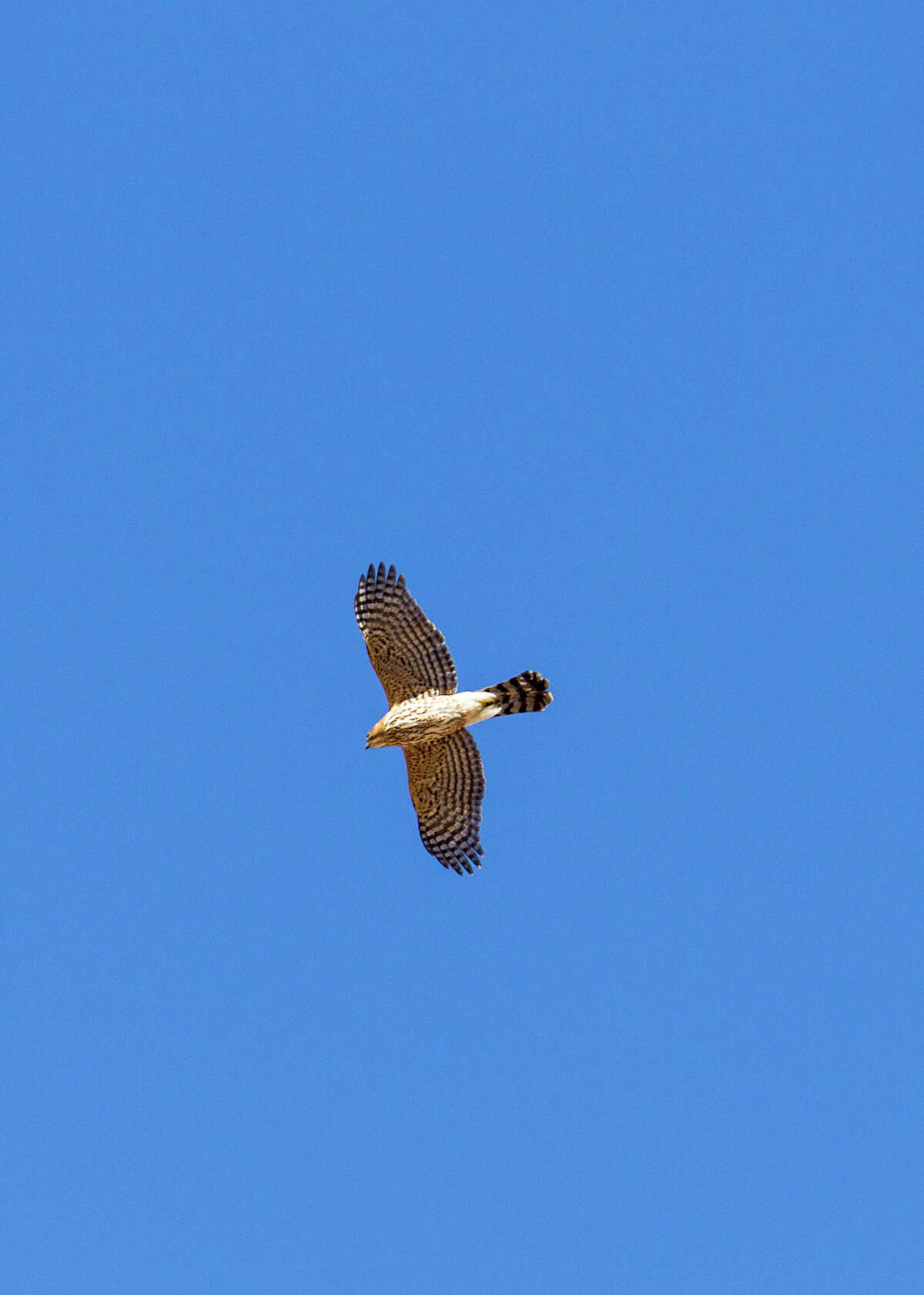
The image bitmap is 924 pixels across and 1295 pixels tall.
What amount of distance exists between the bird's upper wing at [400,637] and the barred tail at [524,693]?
1.94ft

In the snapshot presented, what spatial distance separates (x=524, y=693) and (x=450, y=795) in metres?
1.89

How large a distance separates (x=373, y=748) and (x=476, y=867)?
2221 millimetres

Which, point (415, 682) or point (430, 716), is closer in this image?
point (430, 716)

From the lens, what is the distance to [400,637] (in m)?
24.8

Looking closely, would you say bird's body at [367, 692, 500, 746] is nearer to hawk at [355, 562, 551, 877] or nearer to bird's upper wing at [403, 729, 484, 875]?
hawk at [355, 562, 551, 877]

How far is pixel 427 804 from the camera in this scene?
26.1 m

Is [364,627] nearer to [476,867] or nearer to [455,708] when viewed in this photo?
[455,708]

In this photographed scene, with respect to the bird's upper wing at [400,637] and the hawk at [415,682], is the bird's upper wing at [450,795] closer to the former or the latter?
the hawk at [415,682]

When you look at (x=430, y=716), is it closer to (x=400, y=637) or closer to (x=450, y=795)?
(x=400, y=637)

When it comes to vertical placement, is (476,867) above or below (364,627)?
below

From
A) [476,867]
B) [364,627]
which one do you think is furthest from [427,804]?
[364,627]

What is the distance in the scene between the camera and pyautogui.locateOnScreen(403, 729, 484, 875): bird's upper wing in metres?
25.6

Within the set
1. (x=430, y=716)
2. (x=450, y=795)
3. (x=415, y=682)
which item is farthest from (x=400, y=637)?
(x=450, y=795)

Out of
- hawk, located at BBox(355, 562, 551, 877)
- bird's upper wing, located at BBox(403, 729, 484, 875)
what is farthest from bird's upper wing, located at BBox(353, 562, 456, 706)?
bird's upper wing, located at BBox(403, 729, 484, 875)
